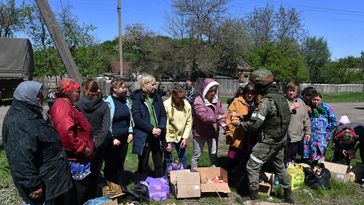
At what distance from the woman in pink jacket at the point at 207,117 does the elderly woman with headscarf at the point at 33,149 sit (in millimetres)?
2871

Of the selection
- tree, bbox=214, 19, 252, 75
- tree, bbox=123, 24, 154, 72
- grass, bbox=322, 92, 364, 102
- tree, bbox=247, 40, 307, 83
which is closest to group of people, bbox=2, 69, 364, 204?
grass, bbox=322, 92, 364, 102

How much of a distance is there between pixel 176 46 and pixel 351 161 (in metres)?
33.3

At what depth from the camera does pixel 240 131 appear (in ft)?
19.4

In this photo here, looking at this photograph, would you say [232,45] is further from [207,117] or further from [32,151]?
[32,151]

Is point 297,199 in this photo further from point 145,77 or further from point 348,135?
point 145,77

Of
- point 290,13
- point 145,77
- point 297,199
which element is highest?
point 290,13

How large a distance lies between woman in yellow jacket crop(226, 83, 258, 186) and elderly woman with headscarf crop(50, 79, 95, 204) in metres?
2.47

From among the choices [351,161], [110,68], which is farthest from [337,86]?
[351,161]

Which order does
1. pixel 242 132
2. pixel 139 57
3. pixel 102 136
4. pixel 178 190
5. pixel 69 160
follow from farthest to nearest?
1. pixel 139 57
2. pixel 242 132
3. pixel 178 190
4. pixel 102 136
5. pixel 69 160

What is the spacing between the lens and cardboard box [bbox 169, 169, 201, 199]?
5.50 m

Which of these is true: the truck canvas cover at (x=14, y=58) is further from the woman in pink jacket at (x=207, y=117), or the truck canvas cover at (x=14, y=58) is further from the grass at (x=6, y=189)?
the woman in pink jacket at (x=207, y=117)

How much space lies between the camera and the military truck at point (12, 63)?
16.2m

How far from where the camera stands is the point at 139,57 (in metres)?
48.2

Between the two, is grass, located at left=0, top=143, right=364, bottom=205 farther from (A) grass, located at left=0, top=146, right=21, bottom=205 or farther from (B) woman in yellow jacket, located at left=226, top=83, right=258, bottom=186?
(B) woman in yellow jacket, located at left=226, top=83, right=258, bottom=186
